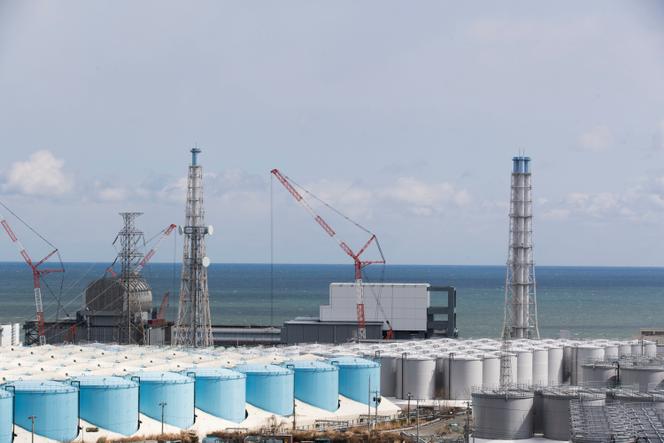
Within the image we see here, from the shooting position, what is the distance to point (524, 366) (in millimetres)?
49031

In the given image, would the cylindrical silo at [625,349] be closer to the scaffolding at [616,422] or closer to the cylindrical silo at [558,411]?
the cylindrical silo at [558,411]

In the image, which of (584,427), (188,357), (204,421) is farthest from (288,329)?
(584,427)

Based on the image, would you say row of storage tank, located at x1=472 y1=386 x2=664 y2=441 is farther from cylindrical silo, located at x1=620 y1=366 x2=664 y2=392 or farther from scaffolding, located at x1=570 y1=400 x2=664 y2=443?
cylindrical silo, located at x1=620 y1=366 x2=664 y2=392

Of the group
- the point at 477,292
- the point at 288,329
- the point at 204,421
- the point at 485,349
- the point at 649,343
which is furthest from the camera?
the point at 477,292

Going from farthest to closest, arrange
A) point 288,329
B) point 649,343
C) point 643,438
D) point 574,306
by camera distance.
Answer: point 574,306 → point 288,329 → point 649,343 → point 643,438

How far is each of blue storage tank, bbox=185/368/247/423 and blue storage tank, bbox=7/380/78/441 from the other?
4831 mm

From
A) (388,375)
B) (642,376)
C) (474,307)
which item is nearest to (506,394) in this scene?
(642,376)

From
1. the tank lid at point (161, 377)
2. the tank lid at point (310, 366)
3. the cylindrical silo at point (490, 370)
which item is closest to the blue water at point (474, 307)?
the cylindrical silo at point (490, 370)

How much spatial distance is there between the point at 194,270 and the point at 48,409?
22817 millimetres

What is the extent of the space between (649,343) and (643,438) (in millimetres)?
34105

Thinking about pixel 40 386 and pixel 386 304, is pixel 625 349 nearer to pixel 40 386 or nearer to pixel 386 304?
pixel 386 304

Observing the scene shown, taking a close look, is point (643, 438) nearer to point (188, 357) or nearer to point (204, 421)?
point (204, 421)

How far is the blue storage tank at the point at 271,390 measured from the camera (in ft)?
128

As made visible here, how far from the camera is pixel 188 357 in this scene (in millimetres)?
43812
